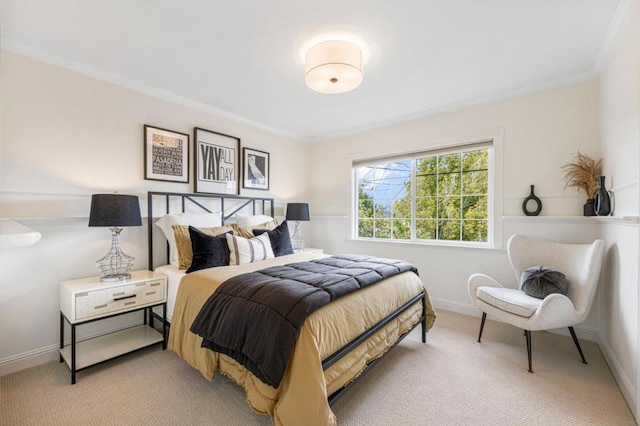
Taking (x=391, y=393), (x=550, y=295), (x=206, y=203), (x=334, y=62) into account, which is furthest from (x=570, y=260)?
(x=206, y=203)

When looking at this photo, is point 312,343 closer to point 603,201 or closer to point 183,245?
point 183,245

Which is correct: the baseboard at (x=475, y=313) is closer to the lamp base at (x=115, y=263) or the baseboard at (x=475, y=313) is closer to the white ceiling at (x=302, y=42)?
the white ceiling at (x=302, y=42)

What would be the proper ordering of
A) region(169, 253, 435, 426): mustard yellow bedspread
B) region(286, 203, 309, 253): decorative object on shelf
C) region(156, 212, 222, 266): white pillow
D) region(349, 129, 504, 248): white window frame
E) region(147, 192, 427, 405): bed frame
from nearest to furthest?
region(169, 253, 435, 426): mustard yellow bedspread, region(147, 192, 427, 405): bed frame, region(156, 212, 222, 266): white pillow, region(349, 129, 504, 248): white window frame, region(286, 203, 309, 253): decorative object on shelf

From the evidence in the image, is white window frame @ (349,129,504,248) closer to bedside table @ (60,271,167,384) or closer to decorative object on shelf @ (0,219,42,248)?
bedside table @ (60,271,167,384)

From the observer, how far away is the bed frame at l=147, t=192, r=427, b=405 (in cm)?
161

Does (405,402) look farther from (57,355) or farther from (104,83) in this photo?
(104,83)

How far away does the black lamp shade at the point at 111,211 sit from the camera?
7.14ft

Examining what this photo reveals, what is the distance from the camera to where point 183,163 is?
318 centimetres

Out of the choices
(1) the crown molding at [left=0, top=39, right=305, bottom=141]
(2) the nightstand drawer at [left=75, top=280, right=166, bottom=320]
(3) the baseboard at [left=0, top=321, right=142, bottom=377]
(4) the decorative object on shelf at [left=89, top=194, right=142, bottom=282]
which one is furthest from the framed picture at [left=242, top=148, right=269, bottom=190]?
(3) the baseboard at [left=0, top=321, right=142, bottom=377]

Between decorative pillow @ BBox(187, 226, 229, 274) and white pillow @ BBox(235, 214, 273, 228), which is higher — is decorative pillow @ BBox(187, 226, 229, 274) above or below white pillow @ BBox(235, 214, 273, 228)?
below

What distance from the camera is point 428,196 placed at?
3715mm

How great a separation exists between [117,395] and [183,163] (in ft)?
7.29

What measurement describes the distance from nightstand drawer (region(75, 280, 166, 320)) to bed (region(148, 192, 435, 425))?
131mm

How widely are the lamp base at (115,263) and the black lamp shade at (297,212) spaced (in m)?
2.04
